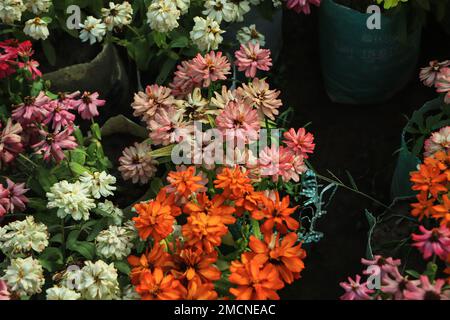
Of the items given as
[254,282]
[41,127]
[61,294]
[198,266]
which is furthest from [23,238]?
[254,282]

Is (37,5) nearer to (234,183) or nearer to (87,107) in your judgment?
(87,107)

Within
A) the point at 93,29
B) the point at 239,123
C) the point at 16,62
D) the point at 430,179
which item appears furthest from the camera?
the point at 93,29

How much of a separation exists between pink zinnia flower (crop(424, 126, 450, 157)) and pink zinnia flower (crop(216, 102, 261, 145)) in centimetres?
45

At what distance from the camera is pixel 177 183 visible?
64.9 inches

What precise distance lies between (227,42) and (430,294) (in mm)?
1223

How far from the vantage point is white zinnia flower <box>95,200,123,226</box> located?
1854 millimetres

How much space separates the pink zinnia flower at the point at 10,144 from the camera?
1.76 m

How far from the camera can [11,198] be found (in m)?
1.77

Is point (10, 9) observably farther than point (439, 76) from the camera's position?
Yes

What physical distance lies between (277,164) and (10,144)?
0.66m

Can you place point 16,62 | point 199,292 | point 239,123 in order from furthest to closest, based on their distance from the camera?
point 16,62
point 239,123
point 199,292

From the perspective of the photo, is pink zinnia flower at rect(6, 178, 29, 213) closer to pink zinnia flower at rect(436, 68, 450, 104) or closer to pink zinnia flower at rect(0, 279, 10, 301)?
pink zinnia flower at rect(0, 279, 10, 301)

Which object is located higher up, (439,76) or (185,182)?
(439,76)
